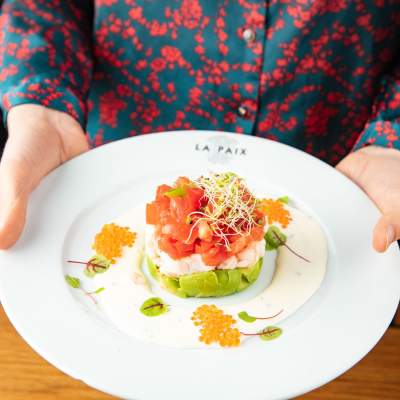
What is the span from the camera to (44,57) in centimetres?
199

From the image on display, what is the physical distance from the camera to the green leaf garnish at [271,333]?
1295 millimetres

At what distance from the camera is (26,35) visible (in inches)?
79.4

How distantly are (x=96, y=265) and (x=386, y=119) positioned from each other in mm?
1241

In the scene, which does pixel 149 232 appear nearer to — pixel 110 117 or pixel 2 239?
pixel 2 239

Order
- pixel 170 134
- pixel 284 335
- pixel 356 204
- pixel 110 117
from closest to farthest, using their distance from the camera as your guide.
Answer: pixel 284 335
pixel 356 204
pixel 170 134
pixel 110 117

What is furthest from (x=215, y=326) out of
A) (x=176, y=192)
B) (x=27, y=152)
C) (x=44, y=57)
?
(x=44, y=57)

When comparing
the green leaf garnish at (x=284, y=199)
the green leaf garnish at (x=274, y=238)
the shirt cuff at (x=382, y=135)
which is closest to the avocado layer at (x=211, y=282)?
the green leaf garnish at (x=274, y=238)

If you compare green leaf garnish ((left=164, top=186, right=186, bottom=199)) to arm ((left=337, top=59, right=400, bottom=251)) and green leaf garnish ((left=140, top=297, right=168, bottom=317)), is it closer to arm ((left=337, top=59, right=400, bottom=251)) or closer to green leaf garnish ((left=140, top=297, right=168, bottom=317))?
green leaf garnish ((left=140, top=297, right=168, bottom=317))

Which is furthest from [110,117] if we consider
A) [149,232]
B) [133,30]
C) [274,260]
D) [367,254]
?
[367,254]

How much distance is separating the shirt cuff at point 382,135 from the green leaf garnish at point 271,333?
928mm

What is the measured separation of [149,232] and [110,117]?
920 millimetres

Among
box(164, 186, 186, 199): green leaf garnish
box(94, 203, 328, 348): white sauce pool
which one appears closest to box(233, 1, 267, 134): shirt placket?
box(94, 203, 328, 348): white sauce pool

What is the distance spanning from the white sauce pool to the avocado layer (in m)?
0.03

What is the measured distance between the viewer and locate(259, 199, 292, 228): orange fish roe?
5.39ft
